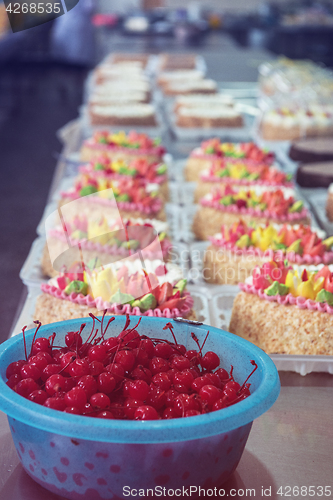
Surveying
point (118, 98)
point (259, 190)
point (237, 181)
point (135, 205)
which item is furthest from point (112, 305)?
point (118, 98)

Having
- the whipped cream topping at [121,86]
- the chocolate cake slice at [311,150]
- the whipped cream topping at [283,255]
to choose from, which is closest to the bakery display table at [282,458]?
the whipped cream topping at [283,255]

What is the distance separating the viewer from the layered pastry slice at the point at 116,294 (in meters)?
1.59

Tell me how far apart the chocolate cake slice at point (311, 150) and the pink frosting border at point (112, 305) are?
95.9 inches

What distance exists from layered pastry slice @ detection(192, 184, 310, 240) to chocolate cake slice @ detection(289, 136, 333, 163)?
3.42 feet

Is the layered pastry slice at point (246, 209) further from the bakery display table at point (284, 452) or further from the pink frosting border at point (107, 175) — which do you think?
the bakery display table at point (284, 452)

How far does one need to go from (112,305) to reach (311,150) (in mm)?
2678

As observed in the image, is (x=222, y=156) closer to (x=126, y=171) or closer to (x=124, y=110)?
A: (x=126, y=171)

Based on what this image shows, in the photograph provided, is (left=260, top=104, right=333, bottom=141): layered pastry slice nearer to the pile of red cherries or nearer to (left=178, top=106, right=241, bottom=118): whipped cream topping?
(left=178, top=106, right=241, bottom=118): whipped cream topping

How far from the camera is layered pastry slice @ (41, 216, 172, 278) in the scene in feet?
6.38

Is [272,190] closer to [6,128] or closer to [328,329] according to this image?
[328,329]

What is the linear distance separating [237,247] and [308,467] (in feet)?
3.68

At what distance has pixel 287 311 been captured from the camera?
172 centimetres

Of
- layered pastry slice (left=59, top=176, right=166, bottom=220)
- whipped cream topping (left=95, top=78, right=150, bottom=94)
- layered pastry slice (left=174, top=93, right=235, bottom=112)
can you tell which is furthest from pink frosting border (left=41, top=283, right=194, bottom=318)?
whipped cream topping (left=95, top=78, right=150, bottom=94)

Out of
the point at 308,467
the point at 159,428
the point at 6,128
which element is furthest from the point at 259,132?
the point at 159,428
